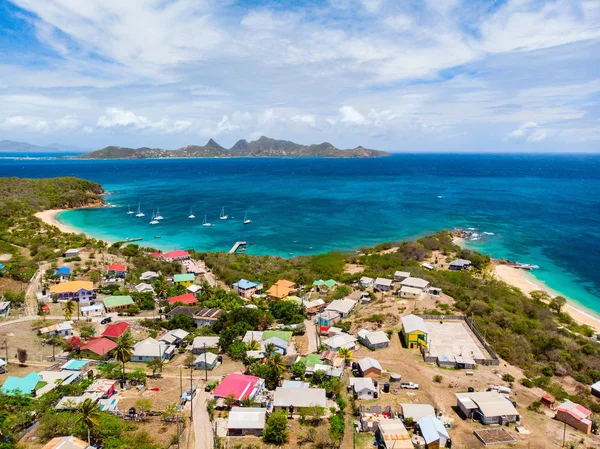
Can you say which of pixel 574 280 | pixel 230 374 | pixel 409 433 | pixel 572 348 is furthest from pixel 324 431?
pixel 574 280

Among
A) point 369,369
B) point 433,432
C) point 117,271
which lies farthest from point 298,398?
point 117,271

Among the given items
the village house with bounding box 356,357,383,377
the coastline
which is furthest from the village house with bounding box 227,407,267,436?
the coastline

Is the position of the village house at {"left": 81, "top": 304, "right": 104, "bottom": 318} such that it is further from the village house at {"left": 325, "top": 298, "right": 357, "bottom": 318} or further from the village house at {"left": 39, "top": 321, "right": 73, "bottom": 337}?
the village house at {"left": 325, "top": 298, "right": 357, "bottom": 318}

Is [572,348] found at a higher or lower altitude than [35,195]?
lower

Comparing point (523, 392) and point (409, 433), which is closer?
point (409, 433)

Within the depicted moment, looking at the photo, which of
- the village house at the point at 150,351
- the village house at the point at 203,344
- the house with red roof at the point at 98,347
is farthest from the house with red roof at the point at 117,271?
the village house at the point at 203,344

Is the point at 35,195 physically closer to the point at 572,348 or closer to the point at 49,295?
the point at 49,295
